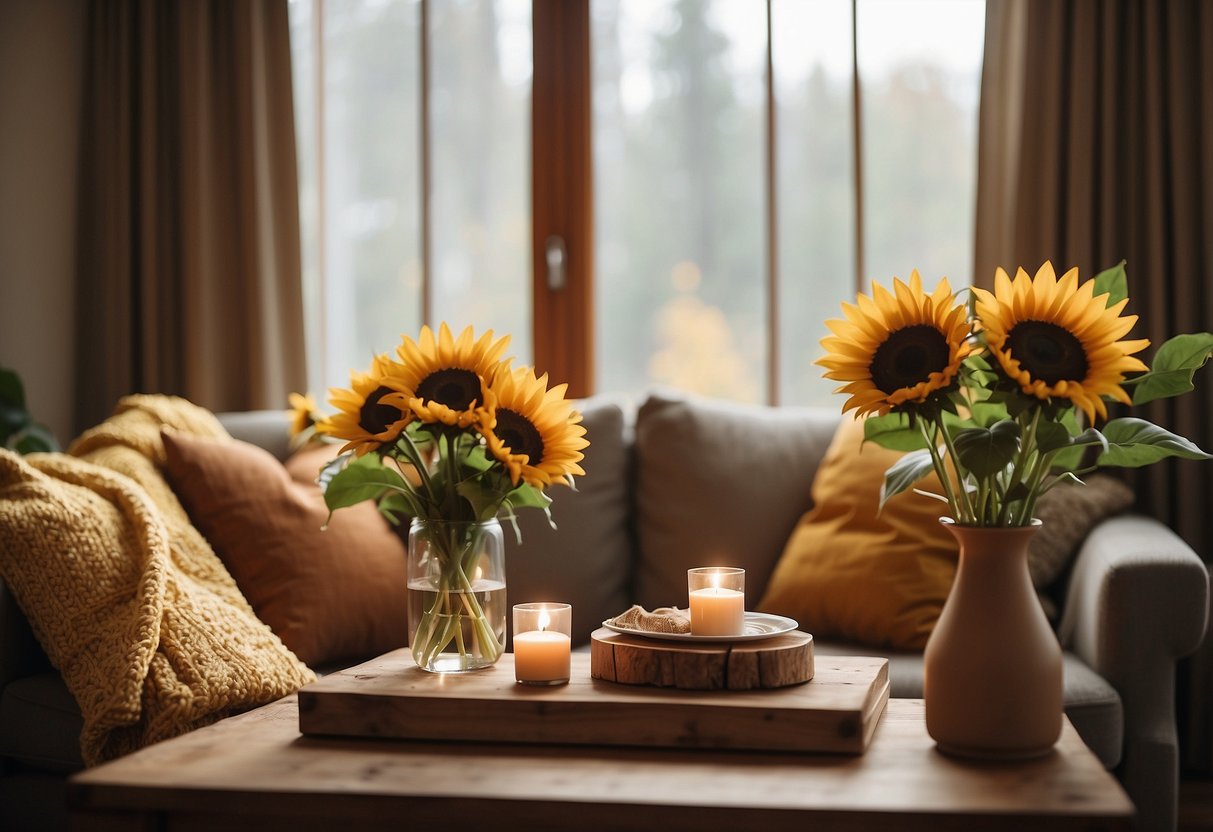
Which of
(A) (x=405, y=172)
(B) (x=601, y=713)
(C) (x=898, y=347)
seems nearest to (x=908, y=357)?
(C) (x=898, y=347)

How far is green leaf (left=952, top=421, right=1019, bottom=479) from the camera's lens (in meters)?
1.14

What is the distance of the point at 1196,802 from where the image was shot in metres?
2.39

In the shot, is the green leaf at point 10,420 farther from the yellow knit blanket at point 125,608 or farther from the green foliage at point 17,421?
the yellow knit blanket at point 125,608

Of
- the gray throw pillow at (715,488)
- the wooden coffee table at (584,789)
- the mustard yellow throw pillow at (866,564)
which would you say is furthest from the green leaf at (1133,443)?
the gray throw pillow at (715,488)

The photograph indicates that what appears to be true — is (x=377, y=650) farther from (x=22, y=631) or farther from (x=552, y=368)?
(x=552, y=368)

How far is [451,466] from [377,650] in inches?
38.3

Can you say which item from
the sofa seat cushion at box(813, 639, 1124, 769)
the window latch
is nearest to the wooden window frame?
the window latch

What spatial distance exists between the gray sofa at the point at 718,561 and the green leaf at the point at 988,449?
34.6 inches

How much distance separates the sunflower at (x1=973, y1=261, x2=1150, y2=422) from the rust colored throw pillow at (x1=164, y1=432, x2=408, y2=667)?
1.40 meters

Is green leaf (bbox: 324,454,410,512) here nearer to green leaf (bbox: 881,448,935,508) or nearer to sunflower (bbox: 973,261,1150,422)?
green leaf (bbox: 881,448,935,508)

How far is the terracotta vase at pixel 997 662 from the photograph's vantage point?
1142 mm

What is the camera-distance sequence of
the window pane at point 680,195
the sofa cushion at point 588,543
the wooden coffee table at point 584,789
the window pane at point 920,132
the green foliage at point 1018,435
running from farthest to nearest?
the window pane at point 680,195 < the window pane at point 920,132 < the sofa cushion at point 588,543 < the green foliage at point 1018,435 < the wooden coffee table at point 584,789

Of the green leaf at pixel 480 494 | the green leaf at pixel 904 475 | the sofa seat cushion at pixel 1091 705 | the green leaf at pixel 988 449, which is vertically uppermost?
the green leaf at pixel 988 449

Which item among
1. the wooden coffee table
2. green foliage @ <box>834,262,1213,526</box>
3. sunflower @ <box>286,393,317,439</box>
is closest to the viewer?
the wooden coffee table
